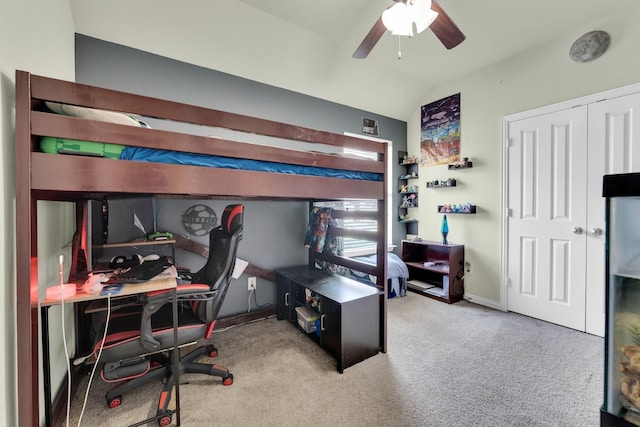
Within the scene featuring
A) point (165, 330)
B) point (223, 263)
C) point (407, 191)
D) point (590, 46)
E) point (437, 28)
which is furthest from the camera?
point (407, 191)

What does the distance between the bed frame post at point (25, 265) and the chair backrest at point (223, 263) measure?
27.1 inches

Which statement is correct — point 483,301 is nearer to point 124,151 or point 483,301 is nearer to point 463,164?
point 463,164

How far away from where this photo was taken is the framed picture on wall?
355cm

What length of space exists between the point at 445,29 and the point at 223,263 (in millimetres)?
2243

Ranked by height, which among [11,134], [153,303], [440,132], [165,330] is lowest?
[165,330]

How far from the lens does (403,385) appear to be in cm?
164

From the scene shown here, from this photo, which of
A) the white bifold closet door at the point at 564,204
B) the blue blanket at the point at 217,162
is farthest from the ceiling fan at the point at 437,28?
the white bifold closet door at the point at 564,204

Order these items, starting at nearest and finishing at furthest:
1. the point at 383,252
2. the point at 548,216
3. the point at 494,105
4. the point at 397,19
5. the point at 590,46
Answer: the point at 397,19 < the point at 383,252 < the point at 590,46 < the point at 548,216 < the point at 494,105

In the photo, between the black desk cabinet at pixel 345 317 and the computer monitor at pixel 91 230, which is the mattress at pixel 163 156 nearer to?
the computer monitor at pixel 91 230

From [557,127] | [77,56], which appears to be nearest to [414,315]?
[557,127]

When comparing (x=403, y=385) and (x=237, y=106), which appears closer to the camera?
(x=403, y=385)

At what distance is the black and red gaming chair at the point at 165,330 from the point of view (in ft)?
4.25

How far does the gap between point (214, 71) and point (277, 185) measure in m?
1.79

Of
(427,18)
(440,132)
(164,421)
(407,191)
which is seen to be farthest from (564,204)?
(164,421)
